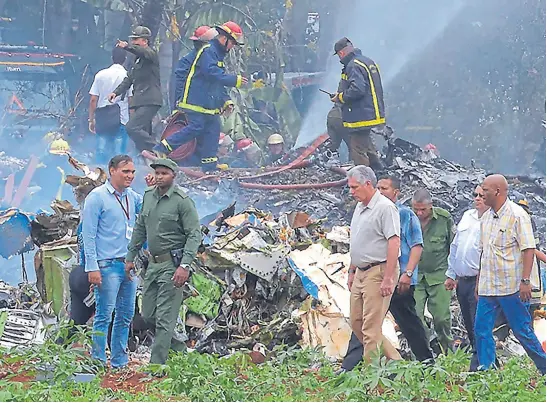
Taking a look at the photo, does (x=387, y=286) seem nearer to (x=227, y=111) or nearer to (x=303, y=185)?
(x=303, y=185)

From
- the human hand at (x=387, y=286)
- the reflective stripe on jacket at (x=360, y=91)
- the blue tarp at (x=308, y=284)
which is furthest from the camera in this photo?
the reflective stripe on jacket at (x=360, y=91)

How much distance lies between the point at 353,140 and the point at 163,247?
3.64 metres

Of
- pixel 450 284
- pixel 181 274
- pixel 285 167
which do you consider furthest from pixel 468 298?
pixel 285 167

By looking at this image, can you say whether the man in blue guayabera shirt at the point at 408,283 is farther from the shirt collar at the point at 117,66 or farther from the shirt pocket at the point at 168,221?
the shirt collar at the point at 117,66

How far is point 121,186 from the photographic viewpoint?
306 inches

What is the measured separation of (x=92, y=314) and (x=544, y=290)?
4.31 metres

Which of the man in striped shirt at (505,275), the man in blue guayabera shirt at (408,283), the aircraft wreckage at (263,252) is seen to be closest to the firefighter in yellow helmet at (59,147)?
the aircraft wreckage at (263,252)

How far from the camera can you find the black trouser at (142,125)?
10.8m

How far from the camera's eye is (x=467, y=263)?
8039mm

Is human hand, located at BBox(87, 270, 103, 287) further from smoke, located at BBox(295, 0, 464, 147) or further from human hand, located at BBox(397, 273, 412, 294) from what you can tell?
smoke, located at BBox(295, 0, 464, 147)

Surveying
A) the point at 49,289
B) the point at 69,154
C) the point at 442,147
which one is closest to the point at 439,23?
the point at 442,147

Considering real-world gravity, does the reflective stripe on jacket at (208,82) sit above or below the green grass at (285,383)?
above

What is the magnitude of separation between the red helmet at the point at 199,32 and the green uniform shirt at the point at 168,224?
334 cm

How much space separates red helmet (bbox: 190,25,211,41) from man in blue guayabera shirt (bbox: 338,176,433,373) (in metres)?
3.46
